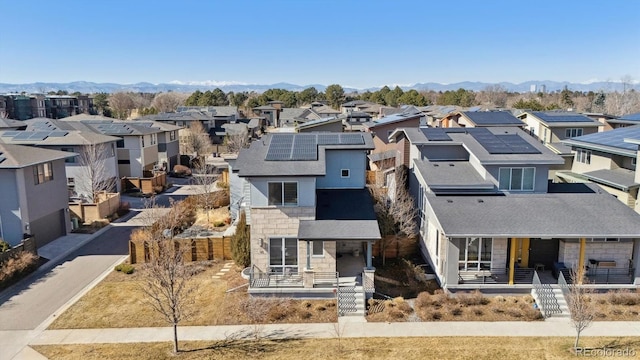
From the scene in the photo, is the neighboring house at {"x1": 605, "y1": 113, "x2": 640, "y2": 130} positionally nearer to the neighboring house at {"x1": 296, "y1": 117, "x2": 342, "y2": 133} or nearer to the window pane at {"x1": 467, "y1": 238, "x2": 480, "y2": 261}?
the neighboring house at {"x1": 296, "y1": 117, "x2": 342, "y2": 133}

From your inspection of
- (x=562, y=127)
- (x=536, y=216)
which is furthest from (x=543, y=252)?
(x=562, y=127)

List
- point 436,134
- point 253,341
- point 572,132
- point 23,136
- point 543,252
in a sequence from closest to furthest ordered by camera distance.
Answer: point 253,341 < point 543,252 < point 436,134 < point 23,136 < point 572,132

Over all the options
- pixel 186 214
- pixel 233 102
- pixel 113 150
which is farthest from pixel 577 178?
pixel 233 102

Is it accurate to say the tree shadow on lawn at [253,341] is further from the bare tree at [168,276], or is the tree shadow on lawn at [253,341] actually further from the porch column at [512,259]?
the porch column at [512,259]

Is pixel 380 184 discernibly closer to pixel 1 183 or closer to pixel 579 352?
pixel 579 352

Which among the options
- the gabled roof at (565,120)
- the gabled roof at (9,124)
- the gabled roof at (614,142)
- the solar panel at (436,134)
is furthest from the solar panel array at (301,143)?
the gabled roof at (9,124)

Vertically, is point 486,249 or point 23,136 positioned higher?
point 23,136

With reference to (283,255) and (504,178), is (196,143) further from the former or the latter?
(504,178)
